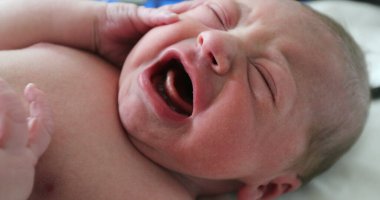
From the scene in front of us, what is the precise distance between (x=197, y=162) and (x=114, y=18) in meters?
0.43

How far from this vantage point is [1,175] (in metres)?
0.71

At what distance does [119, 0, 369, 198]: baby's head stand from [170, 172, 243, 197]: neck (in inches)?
2.3

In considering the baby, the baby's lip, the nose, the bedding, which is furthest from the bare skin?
the bedding

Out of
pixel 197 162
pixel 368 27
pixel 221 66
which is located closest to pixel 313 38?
pixel 221 66

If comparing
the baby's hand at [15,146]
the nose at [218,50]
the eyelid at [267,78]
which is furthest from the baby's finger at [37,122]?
the eyelid at [267,78]

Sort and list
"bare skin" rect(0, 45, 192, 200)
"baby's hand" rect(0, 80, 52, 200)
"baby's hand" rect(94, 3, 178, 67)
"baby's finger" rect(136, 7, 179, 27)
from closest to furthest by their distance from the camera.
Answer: "baby's hand" rect(0, 80, 52, 200) < "bare skin" rect(0, 45, 192, 200) < "baby's finger" rect(136, 7, 179, 27) < "baby's hand" rect(94, 3, 178, 67)

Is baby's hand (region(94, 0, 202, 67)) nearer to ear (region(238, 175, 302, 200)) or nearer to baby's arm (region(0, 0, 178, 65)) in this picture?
baby's arm (region(0, 0, 178, 65))

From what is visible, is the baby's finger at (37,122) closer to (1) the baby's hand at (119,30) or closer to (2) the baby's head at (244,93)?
(2) the baby's head at (244,93)

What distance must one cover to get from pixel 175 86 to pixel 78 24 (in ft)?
1.07

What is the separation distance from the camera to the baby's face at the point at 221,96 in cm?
92

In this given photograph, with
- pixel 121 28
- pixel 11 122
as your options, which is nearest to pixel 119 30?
pixel 121 28

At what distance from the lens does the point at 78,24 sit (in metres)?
1.15

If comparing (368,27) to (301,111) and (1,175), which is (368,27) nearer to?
(301,111)

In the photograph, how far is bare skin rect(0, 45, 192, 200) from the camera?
2.98 ft
